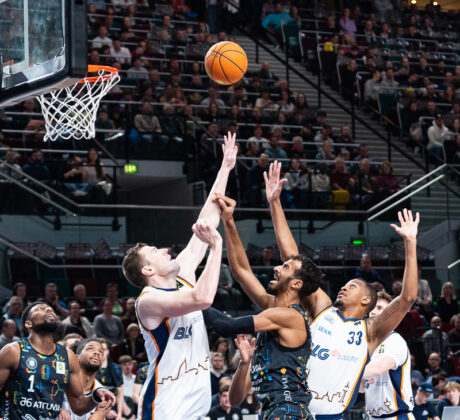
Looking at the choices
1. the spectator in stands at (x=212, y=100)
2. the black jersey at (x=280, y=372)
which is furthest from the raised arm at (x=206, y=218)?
the spectator in stands at (x=212, y=100)

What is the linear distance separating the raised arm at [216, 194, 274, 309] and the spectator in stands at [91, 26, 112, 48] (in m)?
13.9

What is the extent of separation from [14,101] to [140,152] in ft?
35.6

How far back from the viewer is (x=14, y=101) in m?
6.98

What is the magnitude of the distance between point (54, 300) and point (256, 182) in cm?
480

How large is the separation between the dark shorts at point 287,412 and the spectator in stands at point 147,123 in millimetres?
12400

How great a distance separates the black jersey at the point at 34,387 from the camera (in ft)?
21.6

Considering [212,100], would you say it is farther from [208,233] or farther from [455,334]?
[208,233]

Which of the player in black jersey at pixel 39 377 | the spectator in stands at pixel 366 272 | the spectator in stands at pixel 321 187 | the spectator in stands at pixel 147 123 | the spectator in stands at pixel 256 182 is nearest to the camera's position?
the player in black jersey at pixel 39 377

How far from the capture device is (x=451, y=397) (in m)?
10.6

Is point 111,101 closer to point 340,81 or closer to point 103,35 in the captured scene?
point 103,35

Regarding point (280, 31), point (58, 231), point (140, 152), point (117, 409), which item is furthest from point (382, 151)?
point (117, 409)

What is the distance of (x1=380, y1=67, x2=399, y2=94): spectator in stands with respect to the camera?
21906 millimetres

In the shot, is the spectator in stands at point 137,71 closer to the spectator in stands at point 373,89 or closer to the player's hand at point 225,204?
the spectator in stands at point 373,89

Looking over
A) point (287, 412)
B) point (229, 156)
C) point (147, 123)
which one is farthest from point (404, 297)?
point (147, 123)
